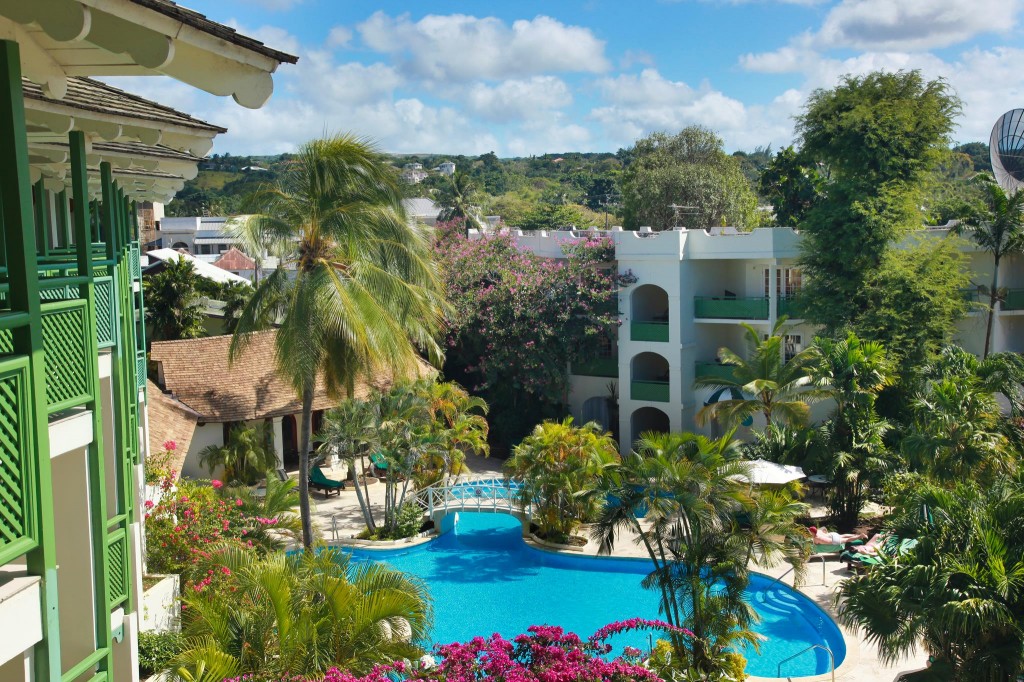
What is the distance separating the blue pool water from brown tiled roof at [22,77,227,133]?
36.3ft

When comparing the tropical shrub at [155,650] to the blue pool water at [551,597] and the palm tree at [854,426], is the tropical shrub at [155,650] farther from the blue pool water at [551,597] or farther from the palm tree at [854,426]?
the palm tree at [854,426]

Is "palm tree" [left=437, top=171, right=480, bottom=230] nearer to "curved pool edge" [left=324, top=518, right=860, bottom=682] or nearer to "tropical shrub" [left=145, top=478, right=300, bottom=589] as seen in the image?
"curved pool edge" [left=324, top=518, right=860, bottom=682]

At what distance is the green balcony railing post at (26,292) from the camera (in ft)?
12.5

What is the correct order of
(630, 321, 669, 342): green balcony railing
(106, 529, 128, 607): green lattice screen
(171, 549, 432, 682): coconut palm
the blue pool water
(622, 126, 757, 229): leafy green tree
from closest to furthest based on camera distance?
(106, 529, 128, 607): green lattice screen → (171, 549, 432, 682): coconut palm → the blue pool water → (630, 321, 669, 342): green balcony railing → (622, 126, 757, 229): leafy green tree

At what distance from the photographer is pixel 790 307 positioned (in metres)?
26.5

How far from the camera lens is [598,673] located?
313 inches

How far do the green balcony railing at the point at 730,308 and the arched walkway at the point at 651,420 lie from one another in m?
3.94

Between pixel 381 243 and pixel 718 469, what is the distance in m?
9.04

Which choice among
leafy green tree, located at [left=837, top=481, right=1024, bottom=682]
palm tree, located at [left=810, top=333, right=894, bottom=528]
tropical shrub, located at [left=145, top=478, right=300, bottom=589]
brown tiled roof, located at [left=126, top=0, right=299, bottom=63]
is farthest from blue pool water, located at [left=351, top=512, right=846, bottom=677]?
brown tiled roof, located at [left=126, top=0, right=299, bottom=63]

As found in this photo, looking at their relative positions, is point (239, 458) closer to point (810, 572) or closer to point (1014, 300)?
point (810, 572)

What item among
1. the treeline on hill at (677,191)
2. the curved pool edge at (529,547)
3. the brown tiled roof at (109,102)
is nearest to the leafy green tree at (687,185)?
the treeline on hill at (677,191)

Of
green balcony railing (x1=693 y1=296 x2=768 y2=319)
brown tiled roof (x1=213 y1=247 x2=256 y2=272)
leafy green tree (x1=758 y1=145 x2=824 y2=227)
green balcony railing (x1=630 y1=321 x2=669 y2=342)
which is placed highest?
leafy green tree (x1=758 y1=145 x2=824 y2=227)

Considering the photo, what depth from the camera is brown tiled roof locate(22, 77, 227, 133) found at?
6293 mm

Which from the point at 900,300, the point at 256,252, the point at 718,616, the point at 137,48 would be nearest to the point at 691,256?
the point at 900,300
